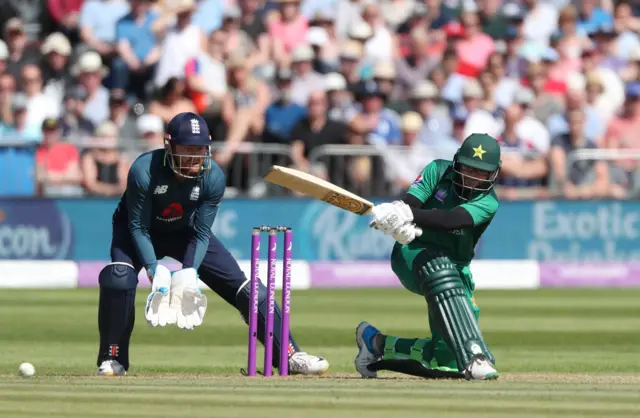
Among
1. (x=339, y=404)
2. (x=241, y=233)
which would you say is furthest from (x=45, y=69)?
(x=339, y=404)

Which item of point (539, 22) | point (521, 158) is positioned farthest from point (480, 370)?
point (539, 22)

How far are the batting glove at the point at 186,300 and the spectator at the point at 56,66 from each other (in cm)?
846

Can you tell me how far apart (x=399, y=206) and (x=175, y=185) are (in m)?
1.28

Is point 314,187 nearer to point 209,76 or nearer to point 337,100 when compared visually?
point 337,100

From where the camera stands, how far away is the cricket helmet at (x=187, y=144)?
7.55 meters

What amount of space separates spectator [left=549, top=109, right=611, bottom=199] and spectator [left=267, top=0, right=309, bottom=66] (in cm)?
321

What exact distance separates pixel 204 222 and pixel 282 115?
7.42 meters

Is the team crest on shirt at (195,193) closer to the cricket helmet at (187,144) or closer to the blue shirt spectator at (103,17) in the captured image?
the cricket helmet at (187,144)

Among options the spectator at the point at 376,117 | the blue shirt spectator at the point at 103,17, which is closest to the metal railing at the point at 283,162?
the spectator at the point at 376,117

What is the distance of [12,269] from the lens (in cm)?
1470

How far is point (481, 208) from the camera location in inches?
299

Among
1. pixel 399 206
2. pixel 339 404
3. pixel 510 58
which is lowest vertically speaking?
pixel 339 404

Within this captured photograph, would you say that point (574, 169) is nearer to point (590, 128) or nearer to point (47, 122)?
point (590, 128)

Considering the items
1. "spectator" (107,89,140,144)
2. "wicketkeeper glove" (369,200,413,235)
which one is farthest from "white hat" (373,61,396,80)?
"wicketkeeper glove" (369,200,413,235)
